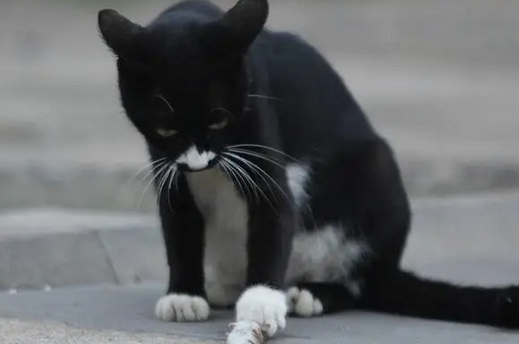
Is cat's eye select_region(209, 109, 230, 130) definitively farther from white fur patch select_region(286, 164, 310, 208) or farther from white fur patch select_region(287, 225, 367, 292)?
white fur patch select_region(287, 225, 367, 292)

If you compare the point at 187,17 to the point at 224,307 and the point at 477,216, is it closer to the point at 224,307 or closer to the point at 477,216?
the point at 224,307

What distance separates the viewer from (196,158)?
12.3 ft

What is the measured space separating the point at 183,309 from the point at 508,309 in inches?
34.3

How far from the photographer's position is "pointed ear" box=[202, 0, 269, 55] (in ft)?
12.4

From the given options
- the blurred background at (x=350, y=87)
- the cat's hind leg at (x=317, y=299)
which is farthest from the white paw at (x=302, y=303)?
the blurred background at (x=350, y=87)

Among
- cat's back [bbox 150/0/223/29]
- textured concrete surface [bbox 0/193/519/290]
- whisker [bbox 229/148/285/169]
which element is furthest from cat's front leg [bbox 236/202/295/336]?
textured concrete surface [bbox 0/193/519/290]

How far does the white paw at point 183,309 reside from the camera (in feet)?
13.5

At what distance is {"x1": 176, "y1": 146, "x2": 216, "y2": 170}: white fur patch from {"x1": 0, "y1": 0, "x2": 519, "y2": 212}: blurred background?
11.6 feet

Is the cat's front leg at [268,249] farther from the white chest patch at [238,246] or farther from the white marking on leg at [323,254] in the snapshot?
the white marking on leg at [323,254]

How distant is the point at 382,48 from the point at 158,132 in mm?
11013

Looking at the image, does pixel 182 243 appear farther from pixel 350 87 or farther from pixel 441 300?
pixel 350 87

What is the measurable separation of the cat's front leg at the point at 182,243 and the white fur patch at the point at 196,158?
38cm

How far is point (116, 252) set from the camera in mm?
5379

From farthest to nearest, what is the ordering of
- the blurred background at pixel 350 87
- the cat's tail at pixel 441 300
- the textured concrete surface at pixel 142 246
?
the blurred background at pixel 350 87 < the textured concrete surface at pixel 142 246 < the cat's tail at pixel 441 300
